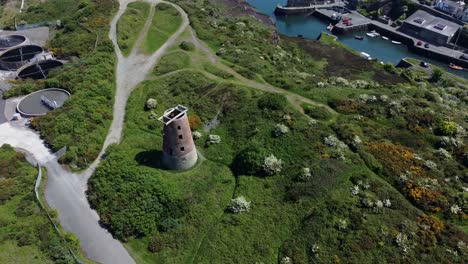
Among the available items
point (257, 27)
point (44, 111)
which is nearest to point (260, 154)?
point (44, 111)

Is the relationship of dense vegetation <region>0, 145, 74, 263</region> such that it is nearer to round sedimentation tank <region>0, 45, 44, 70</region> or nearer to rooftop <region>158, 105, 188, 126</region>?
rooftop <region>158, 105, 188, 126</region>

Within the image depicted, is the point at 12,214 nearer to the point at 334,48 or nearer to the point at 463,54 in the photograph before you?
the point at 334,48

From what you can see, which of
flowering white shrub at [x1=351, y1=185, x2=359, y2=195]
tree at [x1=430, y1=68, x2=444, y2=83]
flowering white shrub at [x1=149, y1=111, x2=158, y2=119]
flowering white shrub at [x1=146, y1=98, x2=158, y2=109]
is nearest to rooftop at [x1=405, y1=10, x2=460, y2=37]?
tree at [x1=430, y1=68, x2=444, y2=83]

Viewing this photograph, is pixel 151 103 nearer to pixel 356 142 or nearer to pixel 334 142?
pixel 334 142

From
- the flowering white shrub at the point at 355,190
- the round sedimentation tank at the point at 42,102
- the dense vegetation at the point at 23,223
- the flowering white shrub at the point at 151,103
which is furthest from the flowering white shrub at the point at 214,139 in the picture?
the round sedimentation tank at the point at 42,102

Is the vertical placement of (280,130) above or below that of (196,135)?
above

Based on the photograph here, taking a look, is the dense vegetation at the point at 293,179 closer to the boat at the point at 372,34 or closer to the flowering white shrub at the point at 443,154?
the flowering white shrub at the point at 443,154

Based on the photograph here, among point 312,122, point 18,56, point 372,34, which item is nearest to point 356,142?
point 312,122
